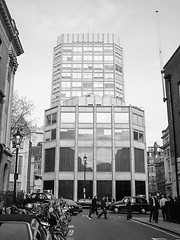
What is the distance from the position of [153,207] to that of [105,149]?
36.0m

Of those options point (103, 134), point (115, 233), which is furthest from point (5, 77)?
point (103, 134)

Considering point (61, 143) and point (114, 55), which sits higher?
point (114, 55)

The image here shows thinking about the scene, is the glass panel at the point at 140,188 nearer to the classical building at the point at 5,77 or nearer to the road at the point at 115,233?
the classical building at the point at 5,77

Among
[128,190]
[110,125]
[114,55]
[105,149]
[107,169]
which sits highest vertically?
[114,55]

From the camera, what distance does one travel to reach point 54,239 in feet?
22.4

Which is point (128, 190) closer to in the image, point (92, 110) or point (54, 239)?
point (92, 110)

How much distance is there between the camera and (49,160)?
5500 centimetres

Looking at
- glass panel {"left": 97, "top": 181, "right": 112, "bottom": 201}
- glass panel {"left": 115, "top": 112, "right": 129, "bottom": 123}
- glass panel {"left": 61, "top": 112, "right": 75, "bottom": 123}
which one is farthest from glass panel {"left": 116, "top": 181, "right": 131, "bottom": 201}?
glass panel {"left": 61, "top": 112, "right": 75, "bottom": 123}

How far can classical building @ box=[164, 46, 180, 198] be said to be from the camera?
78.3 ft

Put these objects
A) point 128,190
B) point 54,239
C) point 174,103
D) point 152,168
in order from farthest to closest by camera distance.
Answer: point 152,168
point 128,190
point 174,103
point 54,239

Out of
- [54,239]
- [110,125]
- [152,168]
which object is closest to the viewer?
[54,239]

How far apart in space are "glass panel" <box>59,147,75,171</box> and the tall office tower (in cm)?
5688

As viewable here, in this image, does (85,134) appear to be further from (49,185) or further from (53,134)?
(49,185)

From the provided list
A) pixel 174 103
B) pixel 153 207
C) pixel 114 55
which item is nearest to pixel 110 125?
pixel 174 103
